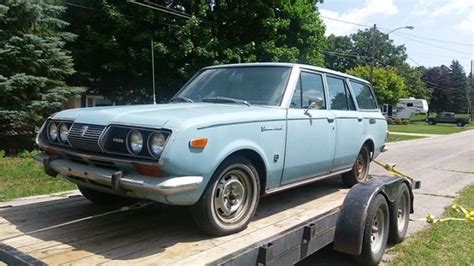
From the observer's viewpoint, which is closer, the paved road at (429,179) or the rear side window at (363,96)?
the paved road at (429,179)

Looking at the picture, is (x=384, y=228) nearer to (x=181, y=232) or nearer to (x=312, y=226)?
(x=312, y=226)

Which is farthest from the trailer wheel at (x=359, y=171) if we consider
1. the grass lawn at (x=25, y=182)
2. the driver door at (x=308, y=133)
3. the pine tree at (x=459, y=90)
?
the pine tree at (x=459, y=90)

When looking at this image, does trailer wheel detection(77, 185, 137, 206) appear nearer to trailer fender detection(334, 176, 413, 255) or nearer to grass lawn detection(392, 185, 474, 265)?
trailer fender detection(334, 176, 413, 255)

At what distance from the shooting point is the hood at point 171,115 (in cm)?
336

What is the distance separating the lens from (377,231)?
4.70 metres

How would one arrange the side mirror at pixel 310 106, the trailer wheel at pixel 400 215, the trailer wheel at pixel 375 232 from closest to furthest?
the trailer wheel at pixel 375 232 → the side mirror at pixel 310 106 → the trailer wheel at pixel 400 215

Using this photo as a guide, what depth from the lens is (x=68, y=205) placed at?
4.46m

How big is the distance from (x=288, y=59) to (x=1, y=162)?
12633 mm

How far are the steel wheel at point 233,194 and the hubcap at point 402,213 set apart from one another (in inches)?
90.2

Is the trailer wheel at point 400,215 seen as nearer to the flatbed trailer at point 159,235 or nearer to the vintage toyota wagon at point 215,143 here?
the flatbed trailer at point 159,235

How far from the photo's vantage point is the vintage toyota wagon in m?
3.28

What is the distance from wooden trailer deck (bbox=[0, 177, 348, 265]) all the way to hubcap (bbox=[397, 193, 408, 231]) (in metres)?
0.98

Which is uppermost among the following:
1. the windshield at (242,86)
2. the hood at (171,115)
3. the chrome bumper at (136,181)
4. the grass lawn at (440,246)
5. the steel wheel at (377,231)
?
the windshield at (242,86)

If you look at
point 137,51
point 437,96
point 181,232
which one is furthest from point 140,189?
point 437,96
